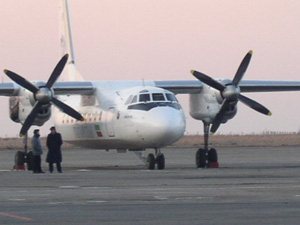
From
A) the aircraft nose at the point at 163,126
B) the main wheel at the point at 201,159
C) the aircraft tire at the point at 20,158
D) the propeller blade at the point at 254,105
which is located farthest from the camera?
the propeller blade at the point at 254,105

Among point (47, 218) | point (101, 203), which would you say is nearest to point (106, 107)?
point (101, 203)

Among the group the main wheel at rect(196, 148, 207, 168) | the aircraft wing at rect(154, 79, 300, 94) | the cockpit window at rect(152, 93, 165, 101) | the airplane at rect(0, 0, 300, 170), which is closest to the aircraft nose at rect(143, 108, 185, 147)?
the airplane at rect(0, 0, 300, 170)

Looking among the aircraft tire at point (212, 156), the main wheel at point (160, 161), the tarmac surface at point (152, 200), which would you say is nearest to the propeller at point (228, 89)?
the aircraft tire at point (212, 156)

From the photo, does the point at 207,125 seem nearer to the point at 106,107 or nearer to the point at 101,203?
the point at 106,107

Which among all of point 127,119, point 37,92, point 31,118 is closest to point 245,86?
point 127,119

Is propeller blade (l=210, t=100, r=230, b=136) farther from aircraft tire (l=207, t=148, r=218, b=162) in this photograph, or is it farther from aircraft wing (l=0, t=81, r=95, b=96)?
aircraft wing (l=0, t=81, r=95, b=96)

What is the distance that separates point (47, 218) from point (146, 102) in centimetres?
1647

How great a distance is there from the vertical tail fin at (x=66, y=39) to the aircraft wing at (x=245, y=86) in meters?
7.39

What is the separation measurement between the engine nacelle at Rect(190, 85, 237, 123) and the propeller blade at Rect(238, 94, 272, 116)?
0.54m

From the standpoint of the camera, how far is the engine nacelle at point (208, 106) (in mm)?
30953

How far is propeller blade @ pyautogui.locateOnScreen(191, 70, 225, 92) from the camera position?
98.8 feet

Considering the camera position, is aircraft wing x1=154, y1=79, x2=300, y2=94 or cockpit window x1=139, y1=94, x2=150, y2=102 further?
aircraft wing x1=154, y1=79, x2=300, y2=94

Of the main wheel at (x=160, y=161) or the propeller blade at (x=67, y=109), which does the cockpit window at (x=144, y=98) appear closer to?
the main wheel at (x=160, y=161)

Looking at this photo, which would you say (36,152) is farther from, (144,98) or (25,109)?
(144,98)
